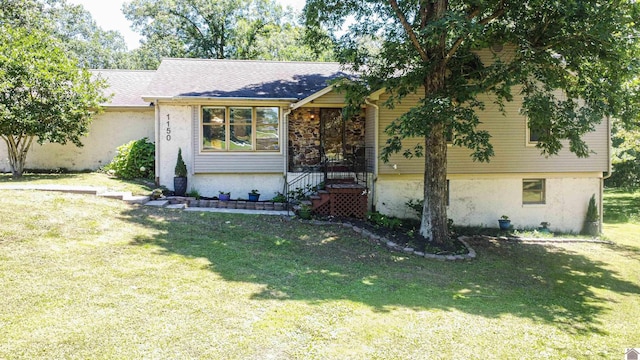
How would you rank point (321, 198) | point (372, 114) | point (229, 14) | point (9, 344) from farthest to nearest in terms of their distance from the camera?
point (229, 14)
point (372, 114)
point (321, 198)
point (9, 344)

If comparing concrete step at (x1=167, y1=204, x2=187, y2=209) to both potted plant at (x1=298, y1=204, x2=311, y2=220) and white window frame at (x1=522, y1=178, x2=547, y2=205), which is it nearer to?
potted plant at (x1=298, y1=204, x2=311, y2=220)

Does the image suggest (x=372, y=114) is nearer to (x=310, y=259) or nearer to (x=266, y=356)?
(x=310, y=259)

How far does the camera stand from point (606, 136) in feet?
44.2

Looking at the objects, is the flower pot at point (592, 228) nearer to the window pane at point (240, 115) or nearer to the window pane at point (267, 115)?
the window pane at point (267, 115)

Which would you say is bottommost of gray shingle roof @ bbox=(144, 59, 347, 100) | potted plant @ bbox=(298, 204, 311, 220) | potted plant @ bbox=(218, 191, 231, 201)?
potted plant @ bbox=(298, 204, 311, 220)

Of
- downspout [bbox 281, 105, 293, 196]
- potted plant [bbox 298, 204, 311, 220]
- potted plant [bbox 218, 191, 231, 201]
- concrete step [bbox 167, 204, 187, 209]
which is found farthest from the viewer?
downspout [bbox 281, 105, 293, 196]

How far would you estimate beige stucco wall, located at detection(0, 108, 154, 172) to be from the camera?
14703 millimetres

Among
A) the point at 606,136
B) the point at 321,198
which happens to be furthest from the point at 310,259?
the point at 606,136

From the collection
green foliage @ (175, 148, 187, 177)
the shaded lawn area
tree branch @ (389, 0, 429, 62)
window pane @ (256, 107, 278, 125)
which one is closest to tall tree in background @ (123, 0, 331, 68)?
window pane @ (256, 107, 278, 125)

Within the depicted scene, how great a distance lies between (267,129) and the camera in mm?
12758

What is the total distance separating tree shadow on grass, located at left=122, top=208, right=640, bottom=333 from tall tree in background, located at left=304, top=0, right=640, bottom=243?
6.37 ft

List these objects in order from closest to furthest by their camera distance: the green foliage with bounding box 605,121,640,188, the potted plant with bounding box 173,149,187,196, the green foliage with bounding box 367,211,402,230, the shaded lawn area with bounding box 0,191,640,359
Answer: the shaded lawn area with bounding box 0,191,640,359
the green foliage with bounding box 367,211,402,230
the potted plant with bounding box 173,149,187,196
the green foliage with bounding box 605,121,640,188

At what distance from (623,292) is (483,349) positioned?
4.95m

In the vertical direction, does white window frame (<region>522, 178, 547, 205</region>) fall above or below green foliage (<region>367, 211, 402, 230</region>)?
above
